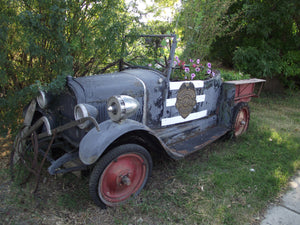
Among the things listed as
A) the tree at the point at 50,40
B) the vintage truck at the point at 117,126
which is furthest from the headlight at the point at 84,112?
the tree at the point at 50,40

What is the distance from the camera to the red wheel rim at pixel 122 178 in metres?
2.30

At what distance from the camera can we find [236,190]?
2771 mm

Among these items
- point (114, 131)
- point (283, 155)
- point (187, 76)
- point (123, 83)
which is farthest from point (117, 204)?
point (283, 155)

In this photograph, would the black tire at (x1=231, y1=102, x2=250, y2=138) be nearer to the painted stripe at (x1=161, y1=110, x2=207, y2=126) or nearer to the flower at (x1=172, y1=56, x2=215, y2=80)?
Result: the painted stripe at (x1=161, y1=110, x2=207, y2=126)

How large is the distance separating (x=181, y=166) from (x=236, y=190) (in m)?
0.73

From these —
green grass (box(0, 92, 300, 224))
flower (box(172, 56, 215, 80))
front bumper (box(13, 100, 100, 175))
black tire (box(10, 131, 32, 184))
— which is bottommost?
green grass (box(0, 92, 300, 224))

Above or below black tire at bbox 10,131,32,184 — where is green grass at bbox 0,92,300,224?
below

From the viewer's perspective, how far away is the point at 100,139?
6.91ft

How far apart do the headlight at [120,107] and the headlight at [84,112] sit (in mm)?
228

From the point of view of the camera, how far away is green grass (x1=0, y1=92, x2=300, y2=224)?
2.27 m

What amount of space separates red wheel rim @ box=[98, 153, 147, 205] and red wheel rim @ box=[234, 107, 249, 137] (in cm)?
222

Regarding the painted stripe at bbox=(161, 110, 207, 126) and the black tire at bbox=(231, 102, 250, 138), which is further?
the black tire at bbox=(231, 102, 250, 138)

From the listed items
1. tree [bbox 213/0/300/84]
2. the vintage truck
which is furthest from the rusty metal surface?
tree [bbox 213/0/300/84]

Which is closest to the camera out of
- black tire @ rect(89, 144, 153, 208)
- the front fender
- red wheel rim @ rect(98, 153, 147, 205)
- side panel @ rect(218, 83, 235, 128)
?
the front fender
